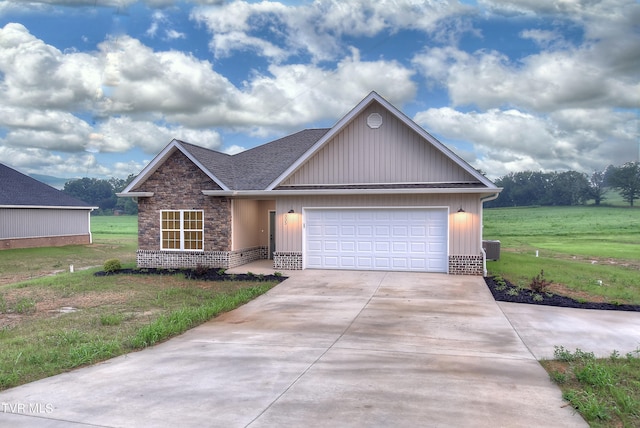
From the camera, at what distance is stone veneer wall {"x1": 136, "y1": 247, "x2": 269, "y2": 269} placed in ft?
60.5

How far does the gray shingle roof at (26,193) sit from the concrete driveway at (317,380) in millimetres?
27448

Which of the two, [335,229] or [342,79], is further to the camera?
[342,79]

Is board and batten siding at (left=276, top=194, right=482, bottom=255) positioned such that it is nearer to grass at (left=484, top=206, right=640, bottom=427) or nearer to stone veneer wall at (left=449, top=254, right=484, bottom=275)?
stone veneer wall at (left=449, top=254, right=484, bottom=275)

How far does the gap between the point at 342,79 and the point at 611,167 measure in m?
72.2

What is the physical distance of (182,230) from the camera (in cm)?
1908

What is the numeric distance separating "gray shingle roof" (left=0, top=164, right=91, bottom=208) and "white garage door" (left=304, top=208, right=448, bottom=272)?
23318 mm

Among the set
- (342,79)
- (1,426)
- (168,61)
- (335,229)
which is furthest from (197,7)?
(1,426)

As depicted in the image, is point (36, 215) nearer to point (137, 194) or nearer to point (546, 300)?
point (137, 194)

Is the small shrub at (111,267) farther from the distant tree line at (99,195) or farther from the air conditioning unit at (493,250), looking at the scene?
the distant tree line at (99,195)

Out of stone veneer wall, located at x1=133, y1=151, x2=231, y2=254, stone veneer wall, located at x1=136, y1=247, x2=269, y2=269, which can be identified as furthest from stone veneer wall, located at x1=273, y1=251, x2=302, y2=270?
stone veneer wall, located at x1=133, y1=151, x2=231, y2=254

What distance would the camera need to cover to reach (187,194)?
18875mm

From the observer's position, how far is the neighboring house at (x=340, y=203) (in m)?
16.4

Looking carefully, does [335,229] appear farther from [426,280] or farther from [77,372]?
[77,372]

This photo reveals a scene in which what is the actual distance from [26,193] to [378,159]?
27.7 meters
